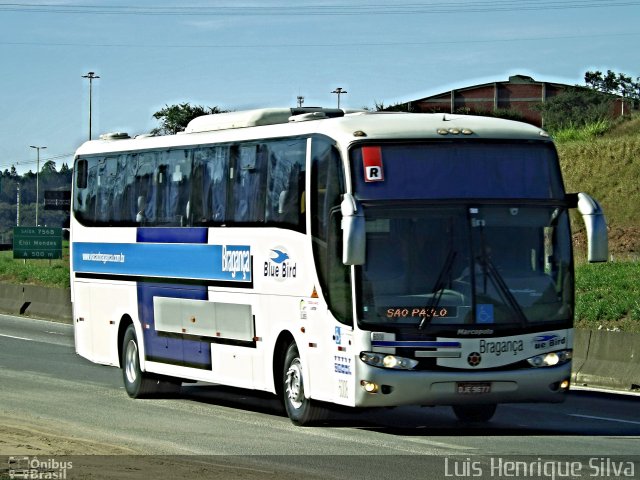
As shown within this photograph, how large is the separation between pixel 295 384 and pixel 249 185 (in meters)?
2.68

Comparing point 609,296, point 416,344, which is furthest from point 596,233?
point 609,296

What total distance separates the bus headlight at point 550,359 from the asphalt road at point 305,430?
74 centimetres

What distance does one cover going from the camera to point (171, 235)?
775 inches

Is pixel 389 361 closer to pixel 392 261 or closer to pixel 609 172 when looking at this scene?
pixel 392 261

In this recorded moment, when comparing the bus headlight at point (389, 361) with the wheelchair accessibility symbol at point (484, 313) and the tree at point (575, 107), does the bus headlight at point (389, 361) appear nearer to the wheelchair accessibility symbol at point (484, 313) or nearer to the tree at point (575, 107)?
the wheelchair accessibility symbol at point (484, 313)

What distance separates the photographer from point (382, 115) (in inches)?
651

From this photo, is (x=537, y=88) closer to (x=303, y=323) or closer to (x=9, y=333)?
(x=9, y=333)

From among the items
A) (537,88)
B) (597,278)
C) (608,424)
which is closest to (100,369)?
(608,424)

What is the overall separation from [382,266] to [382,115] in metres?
2.18

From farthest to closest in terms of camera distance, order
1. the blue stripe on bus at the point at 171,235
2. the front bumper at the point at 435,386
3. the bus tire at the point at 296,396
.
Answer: the blue stripe on bus at the point at 171,235
the bus tire at the point at 296,396
the front bumper at the point at 435,386

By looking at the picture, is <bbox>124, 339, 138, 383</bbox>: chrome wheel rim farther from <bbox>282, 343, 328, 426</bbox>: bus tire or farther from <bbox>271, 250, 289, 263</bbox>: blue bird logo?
<bbox>271, 250, 289, 263</bbox>: blue bird logo

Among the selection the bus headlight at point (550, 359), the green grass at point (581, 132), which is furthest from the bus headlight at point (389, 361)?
the green grass at point (581, 132)

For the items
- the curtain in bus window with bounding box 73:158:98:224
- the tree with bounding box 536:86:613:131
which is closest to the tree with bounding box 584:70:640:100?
the tree with bounding box 536:86:613:131

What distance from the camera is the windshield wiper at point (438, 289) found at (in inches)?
588
